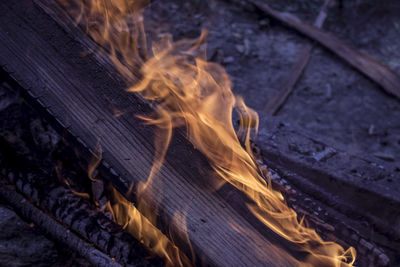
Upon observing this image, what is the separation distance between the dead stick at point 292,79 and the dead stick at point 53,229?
2.46 m

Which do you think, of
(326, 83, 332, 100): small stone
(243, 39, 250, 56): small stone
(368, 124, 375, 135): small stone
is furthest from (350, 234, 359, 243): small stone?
(243, 39, 250, 56): small stone

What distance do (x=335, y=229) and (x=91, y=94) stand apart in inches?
54.1

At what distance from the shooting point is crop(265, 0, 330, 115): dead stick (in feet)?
11.2

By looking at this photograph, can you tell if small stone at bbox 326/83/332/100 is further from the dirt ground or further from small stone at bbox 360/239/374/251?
small stone at bbox 360/239/374/251

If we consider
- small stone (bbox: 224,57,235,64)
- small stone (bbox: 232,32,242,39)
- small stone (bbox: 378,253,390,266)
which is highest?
small stone (bbox: 232,32,242,39)

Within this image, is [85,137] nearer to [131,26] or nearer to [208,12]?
[131,26]

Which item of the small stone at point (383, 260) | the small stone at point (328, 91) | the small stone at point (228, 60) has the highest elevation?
the small stone at point (228, 60)

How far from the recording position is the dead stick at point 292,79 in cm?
342

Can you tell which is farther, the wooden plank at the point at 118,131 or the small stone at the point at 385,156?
the small stone at the point at 385,156

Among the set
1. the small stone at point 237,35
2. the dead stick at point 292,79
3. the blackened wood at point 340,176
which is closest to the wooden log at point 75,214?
the blackened wood at point 340,176

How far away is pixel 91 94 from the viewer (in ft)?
4.50

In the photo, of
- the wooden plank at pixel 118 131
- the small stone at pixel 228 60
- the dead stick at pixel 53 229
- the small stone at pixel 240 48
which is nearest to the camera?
the wooden plank at pixel 118 131

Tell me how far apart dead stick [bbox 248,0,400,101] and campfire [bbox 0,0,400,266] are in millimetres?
2546

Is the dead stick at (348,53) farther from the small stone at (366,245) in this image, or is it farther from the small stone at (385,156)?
the small stone at (366,245)
